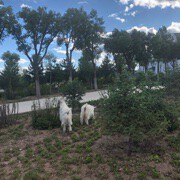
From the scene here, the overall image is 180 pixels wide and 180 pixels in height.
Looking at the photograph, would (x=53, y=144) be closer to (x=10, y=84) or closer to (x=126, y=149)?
(x=126, y=149)

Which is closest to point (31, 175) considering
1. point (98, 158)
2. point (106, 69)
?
point (98, 158)

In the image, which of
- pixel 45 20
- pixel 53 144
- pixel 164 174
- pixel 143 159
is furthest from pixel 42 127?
pixel 45 20

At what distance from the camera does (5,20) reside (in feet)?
47.8

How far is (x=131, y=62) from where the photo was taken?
926 inches

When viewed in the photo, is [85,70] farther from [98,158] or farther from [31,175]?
[31,175]

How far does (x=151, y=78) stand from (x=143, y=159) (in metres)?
2.03

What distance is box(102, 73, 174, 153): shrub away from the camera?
3.22 meters

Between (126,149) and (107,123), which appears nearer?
(107,123)

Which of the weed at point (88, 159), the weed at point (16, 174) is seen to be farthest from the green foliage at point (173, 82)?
the weed at point (16, 174)

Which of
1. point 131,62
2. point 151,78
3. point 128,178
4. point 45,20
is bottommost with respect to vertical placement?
point 128,178

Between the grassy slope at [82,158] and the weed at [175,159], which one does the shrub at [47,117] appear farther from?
the weed at [175,159]

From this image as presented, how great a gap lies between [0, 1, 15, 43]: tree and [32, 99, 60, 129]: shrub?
11.8 m

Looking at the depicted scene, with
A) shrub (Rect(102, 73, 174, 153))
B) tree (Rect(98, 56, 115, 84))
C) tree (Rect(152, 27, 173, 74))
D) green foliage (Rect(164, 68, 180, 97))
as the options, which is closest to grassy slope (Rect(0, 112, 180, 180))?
shrub (Rect(102, 73, 174, 153))

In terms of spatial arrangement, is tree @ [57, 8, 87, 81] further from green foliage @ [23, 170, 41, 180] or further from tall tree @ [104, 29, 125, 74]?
green foliage @ [23, 170, 41, 180]
